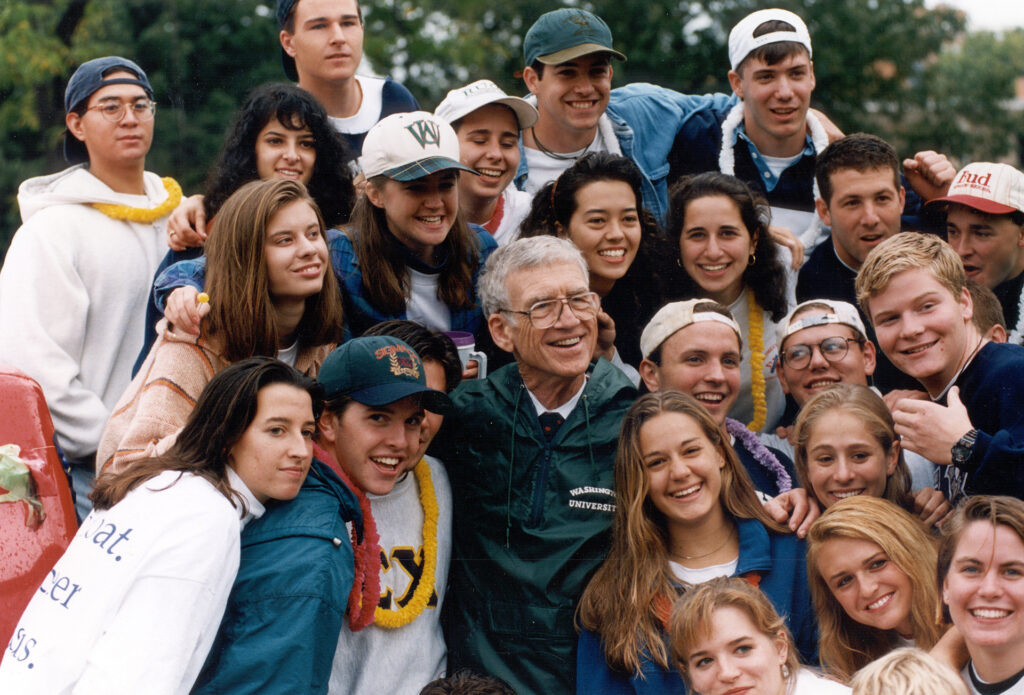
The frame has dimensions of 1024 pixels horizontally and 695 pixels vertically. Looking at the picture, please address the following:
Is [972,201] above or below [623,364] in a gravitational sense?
above

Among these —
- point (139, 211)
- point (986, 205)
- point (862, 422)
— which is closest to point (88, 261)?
point (139, 211)

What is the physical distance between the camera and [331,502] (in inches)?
156

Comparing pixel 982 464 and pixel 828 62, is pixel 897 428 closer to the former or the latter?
pixel 982 464

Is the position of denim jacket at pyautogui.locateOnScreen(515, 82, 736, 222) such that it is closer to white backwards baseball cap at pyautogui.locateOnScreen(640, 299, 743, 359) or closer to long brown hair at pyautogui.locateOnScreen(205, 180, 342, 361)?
white backwards baseball cap at pyautogui.locateOnScreen(640, 299, 743, 359)

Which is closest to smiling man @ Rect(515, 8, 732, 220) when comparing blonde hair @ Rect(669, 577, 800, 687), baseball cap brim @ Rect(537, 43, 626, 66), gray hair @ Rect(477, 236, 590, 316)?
baseball cap brim @ Rect(537, 43, 626, 66)

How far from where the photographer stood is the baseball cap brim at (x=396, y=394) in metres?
4.28

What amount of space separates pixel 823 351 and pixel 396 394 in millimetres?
1888

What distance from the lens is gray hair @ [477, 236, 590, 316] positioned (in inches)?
189

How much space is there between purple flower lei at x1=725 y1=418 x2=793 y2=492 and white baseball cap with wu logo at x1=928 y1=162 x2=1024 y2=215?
156 centimetres

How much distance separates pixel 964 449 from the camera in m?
4.10

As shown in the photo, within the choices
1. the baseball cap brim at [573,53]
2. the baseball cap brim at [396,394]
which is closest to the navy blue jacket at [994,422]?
the baseball cap brim at [396,394]

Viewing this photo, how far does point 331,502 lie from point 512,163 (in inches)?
92.8

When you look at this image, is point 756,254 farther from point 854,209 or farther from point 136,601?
point 136,601

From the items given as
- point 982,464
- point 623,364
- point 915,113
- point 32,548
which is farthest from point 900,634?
point 915,113
